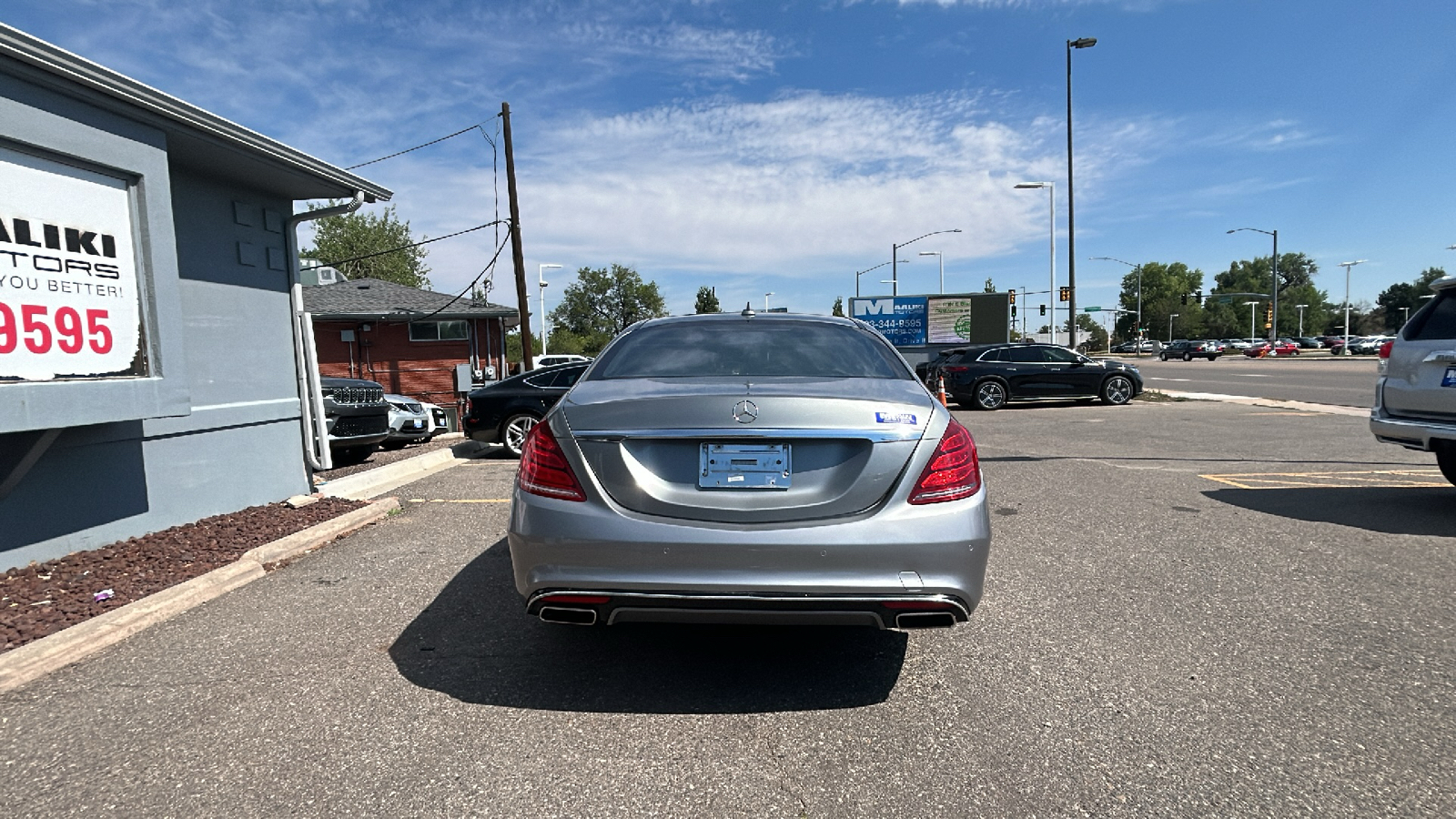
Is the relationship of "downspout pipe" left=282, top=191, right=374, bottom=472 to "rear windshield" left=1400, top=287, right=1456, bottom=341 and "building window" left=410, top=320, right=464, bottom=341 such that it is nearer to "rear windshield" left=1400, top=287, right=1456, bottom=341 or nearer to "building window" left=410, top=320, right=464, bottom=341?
"rear windshield" left=1400, top=287, right=1456, bottom=341

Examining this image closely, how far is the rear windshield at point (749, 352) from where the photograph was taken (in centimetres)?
373

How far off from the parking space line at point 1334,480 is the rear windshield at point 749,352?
18.1 feet

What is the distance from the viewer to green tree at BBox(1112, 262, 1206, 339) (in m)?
118

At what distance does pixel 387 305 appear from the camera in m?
26.8

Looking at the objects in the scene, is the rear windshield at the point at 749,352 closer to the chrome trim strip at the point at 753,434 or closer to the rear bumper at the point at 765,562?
the chrome trim strip at the point at 753,434

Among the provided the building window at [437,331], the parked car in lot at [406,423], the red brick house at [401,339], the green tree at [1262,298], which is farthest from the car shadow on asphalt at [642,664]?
the green tree at [1262,298]

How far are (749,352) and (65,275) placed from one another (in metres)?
3.86

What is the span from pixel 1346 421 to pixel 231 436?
1582 cm

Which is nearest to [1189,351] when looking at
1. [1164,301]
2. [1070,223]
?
[1070,223]

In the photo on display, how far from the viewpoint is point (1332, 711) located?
299 centimetres

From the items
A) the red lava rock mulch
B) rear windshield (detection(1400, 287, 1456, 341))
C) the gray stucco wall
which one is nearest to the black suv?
the gray stucco wall

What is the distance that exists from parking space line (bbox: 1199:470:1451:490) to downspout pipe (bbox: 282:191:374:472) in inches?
332

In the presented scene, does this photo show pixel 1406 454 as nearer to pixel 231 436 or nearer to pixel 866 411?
pixel 866 411

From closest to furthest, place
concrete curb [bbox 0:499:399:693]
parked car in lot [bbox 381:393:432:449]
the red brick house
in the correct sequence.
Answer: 1. concrete curb [bbox 0:499:399:693]
2. parked car in lot [bbox 381:393:432:449]
3. the red brick house
